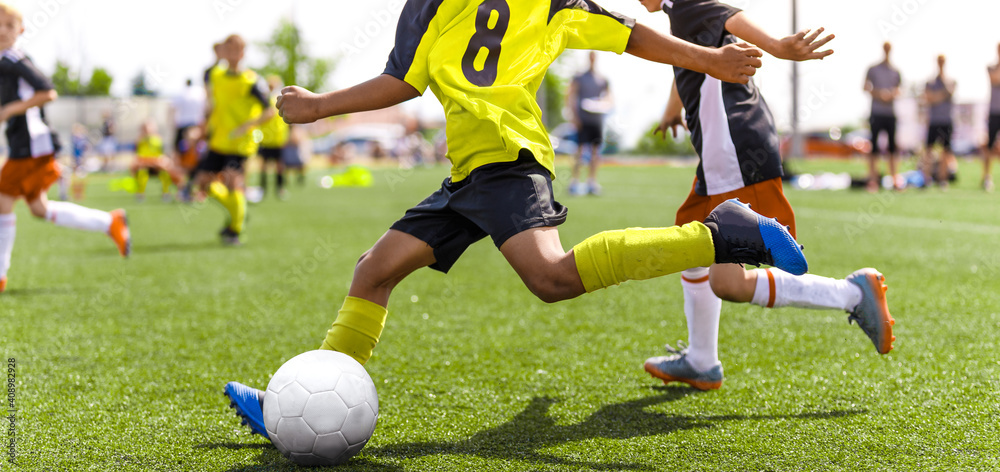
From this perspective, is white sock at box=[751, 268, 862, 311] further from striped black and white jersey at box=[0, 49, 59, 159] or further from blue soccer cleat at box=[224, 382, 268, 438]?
striped black and white jersey at box=[0, 49, 59, 159]

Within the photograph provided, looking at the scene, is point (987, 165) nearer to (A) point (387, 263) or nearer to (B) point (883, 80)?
(B) point (883, 80)

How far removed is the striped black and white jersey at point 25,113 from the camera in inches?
217

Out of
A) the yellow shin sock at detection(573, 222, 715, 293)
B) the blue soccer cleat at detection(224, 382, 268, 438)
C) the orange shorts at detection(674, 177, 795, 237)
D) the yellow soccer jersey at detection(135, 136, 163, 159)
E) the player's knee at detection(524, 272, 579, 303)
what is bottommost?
the blue soccer cleat at detection(224, 382, 268, 438)

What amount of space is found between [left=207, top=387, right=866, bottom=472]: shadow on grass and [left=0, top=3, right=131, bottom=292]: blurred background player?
3.92 metres

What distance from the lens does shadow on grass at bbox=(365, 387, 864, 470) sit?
2.57m

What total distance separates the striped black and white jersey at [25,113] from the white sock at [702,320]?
450 centimetres

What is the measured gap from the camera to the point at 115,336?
14.5ft

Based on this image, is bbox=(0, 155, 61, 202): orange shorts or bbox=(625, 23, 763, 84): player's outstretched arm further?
bbox=(0, 155, 61, 202): orange shorts

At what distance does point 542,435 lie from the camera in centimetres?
277

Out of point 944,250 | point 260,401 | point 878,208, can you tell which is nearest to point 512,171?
point 260,401

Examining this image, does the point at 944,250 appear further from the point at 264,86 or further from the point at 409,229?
the point at 264,86

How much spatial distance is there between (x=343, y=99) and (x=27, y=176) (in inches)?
170

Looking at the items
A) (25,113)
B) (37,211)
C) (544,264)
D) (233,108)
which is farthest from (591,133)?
(544,264)

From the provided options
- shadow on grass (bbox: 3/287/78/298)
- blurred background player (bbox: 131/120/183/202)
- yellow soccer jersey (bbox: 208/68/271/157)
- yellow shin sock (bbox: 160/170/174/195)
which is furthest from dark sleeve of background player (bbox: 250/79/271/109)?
yellow shin sock (bbox: 160/170/174/195)
